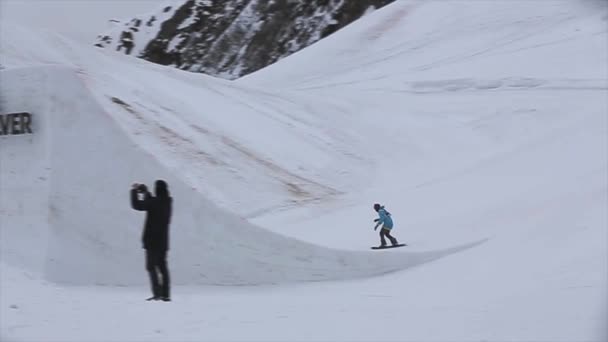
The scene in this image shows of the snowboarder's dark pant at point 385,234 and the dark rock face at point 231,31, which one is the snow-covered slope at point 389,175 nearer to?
the snowboarder's dark pant at point 385,234

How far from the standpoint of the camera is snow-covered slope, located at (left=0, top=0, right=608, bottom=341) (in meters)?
8.30

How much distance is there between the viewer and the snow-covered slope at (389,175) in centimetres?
830

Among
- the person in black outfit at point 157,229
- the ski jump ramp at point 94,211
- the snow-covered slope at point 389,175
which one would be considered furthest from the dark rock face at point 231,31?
the person in black outfit at point 157,229

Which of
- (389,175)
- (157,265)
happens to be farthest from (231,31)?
(157,265)

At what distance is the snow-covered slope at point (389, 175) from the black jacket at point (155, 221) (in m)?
0.60

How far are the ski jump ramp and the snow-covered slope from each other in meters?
0.04

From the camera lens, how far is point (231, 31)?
6631cm

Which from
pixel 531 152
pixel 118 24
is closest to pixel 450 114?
pixel 531 152

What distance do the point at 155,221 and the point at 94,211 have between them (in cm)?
218

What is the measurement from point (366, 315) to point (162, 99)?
1191 centimetres

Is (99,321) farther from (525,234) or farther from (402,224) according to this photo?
(402,224)

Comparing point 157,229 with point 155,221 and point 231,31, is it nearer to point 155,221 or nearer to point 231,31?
point 155,221

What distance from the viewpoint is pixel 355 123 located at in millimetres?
22609

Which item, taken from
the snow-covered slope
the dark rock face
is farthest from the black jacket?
the dark rock face
